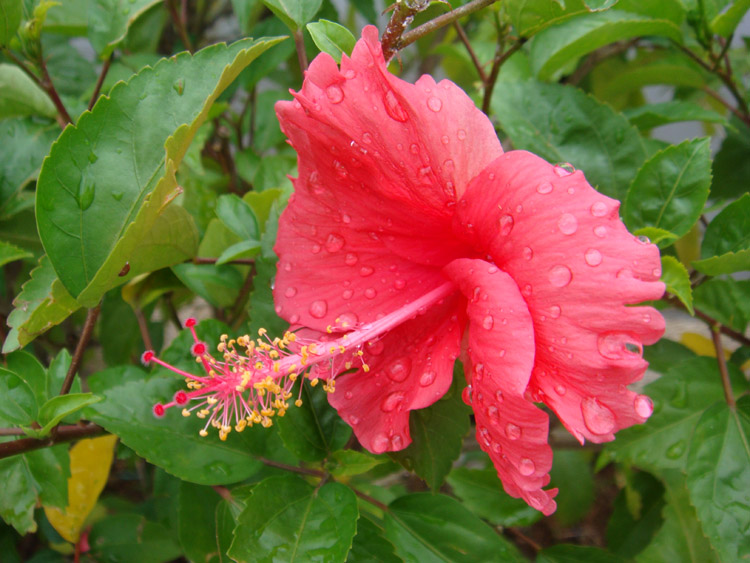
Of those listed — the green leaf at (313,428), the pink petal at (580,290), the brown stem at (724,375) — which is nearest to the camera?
the pink petal at (580,290)

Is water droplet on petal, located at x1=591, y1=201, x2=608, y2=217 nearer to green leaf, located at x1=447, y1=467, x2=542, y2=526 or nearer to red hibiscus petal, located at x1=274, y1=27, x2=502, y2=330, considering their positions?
red hibiscus petal, located at x1=274, y1=27, x2=502, y2=330

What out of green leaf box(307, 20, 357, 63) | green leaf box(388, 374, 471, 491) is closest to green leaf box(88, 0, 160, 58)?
green leaf box(307, 20, 357, 63)

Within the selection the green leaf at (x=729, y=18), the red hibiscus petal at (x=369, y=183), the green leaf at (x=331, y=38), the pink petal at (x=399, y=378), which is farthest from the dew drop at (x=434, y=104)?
the green leaf at (x=729, y=18)

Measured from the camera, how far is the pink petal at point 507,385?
56 centimetres

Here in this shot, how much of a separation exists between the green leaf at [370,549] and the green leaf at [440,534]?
0.14 feet

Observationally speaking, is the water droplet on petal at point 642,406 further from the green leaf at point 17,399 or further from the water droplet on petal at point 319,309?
the green leaf at point 17,399

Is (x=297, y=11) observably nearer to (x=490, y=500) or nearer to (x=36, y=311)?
(x=36, y=311)

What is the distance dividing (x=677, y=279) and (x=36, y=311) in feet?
2.45

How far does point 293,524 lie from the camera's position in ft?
2.37

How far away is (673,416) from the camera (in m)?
0.94

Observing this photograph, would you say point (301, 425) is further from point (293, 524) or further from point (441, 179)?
point (441, 179)

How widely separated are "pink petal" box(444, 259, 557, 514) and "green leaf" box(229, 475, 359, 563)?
20 centimetres

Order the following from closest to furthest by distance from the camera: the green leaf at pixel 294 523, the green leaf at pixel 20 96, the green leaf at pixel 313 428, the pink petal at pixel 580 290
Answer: the pink petal at pixel 580 290
the green leaf at pixel 294 523
the green leaf at pixel 313 428
the green leaf at pixel 20 96

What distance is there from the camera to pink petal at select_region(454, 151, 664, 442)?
1.78 feet
